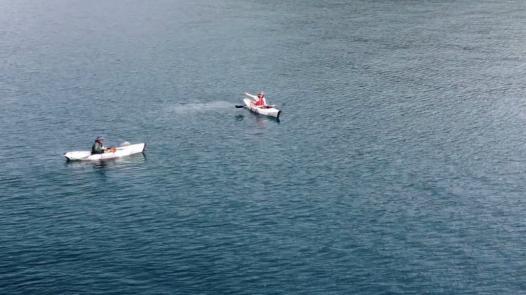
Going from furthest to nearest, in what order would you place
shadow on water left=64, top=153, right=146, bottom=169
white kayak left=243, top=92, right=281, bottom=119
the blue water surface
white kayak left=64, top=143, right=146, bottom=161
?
1. white kayak left=243, top=92, right=281, bottom=119
2. white kayak left=64, top=143, right=146, bottom=161
3. shadow on water left=64, top=153, right=146, bottom=169
4. the blue water surface

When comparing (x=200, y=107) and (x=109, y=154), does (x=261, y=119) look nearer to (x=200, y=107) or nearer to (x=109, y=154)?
(x=200, y=107)

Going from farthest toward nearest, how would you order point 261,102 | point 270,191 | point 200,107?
point 200,107
point 261,102
point 270,191

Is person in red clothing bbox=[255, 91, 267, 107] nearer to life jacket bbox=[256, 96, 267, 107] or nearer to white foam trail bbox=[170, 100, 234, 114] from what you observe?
life jacket bbox=[256, 96, 267, 107]

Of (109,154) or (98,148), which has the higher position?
(98,148)

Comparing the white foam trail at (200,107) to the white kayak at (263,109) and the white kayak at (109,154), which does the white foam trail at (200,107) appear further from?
the white kayak at (109,154)

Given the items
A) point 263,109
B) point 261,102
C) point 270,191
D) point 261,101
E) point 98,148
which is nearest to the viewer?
point 270,191

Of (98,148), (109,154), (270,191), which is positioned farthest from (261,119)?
(270,191)

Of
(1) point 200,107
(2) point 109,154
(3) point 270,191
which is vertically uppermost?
(1) point 200,107

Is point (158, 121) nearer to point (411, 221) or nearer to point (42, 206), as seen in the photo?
point (42, 206)

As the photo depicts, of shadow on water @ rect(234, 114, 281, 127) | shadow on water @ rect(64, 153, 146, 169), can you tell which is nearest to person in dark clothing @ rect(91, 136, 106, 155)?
shadow on water @ rect(64, 153, 146, 169)
